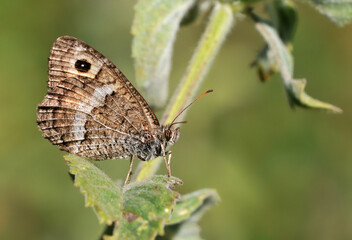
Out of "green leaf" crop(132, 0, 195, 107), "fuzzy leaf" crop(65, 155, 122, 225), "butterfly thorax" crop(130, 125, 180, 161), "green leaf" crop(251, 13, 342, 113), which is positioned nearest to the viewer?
"fuzzy leaf" crop(65, 155, 122, 225)

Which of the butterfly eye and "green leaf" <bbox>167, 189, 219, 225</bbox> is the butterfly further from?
"green leaf" <bbox>167, 189, 219, 225</bbox>

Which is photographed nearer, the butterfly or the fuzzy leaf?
the fuzzy leaf

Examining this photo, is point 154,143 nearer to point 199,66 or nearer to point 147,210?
point 199,66

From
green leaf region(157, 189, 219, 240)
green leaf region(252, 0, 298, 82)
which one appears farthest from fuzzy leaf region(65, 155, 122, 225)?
green leaf region(252, 0, 298, 82)

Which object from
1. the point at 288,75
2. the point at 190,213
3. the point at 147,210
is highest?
the point at 288,75

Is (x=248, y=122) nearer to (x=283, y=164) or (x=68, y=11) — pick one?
(x=283, y=164)

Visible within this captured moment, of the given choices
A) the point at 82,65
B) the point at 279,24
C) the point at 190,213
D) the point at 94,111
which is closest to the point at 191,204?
the point at 190,213
